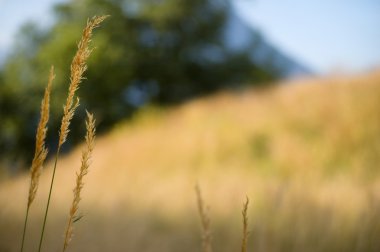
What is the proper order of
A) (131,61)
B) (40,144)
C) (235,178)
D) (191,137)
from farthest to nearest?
(131,61) → (191,137) → (235,178) → (40,144)

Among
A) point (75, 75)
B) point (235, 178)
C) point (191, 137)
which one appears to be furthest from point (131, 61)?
point (75, 75)

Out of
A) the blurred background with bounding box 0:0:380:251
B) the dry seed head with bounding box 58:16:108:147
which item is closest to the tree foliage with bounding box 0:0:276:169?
the blurred background with bounding box 0:0:380:251

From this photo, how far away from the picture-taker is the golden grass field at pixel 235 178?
10.5 ft

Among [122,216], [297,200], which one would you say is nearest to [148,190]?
[122,216]

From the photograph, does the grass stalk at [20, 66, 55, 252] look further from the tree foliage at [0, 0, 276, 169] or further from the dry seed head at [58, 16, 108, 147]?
the tree foliage at [0, 0, 276, 169]

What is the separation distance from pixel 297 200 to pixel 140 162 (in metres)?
5.79

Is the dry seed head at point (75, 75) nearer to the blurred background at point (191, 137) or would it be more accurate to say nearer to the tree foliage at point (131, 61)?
the blurred background at point (191, 137)

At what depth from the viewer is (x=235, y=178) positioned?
629 cm

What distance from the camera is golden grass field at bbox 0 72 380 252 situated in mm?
3203

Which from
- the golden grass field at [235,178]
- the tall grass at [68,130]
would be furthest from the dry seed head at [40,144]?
the golden grass field at [235,178]

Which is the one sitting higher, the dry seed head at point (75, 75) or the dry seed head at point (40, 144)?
the dry seed head at point (75, 75)

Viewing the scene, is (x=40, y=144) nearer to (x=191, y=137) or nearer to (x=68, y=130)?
(x=68, y=130)

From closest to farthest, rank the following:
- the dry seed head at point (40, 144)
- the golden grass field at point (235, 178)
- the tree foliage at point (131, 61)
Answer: the dry seed head at point (40, 144), the golden grass field at point (235, 178), the tree foliage at point (131, 61)

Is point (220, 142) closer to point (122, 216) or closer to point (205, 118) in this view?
point (205, 118)
